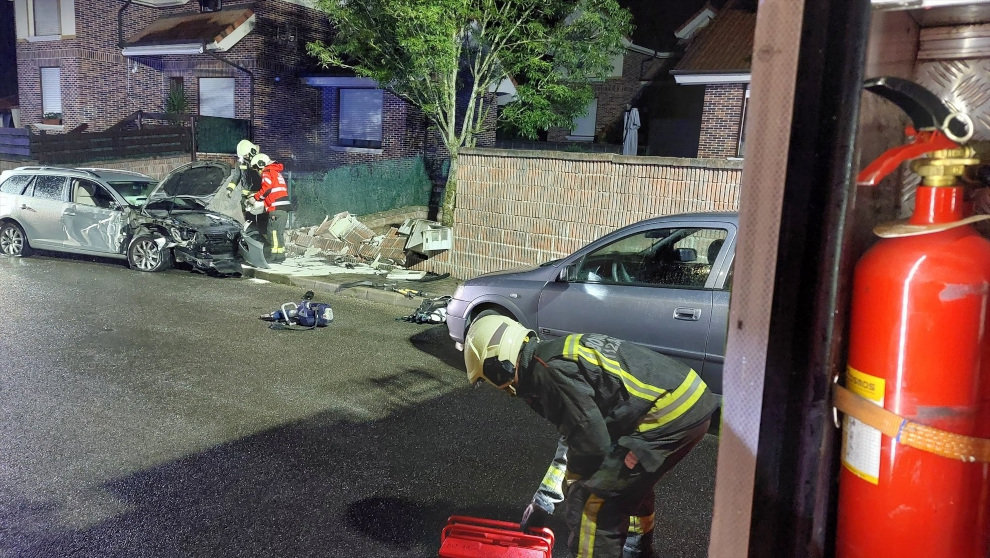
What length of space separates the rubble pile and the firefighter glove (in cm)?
846

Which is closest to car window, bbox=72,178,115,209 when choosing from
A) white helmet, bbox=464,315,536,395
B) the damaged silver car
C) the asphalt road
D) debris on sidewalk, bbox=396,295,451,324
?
the damaged silver car

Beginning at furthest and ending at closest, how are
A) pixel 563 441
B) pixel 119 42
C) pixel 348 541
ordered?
pixel 119 42
pixel 348 541
pixel 563 441

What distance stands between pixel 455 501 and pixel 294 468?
3.79 ft

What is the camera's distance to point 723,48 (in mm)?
16922

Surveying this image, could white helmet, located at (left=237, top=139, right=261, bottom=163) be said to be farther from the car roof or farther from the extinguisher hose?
the extinguisher hose

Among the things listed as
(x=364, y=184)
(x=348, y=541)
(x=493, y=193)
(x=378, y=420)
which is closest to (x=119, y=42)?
(x=364, y=184)

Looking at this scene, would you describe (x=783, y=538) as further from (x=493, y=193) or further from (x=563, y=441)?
(x=493, y=193)

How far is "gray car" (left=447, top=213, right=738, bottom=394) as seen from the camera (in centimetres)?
522

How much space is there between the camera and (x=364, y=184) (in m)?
15.8

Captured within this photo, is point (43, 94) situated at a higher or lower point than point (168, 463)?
higher

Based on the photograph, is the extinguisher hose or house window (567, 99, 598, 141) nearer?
the extinguisher hose

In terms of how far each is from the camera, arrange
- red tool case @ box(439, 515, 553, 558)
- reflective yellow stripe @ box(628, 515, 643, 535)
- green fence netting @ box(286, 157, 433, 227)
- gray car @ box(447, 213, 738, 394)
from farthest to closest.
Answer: green fence netting @ box(286, 157, 433, 227)
gray car @ box(447, 213, 738, 394)
reflective yellow stripe @ box(628, 515, 643, 535)
red tool case @ box(439, 515, 553, 558)

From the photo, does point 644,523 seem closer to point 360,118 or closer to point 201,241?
point 201,241

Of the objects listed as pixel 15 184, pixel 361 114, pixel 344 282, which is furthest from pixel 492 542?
pixel 361 114
